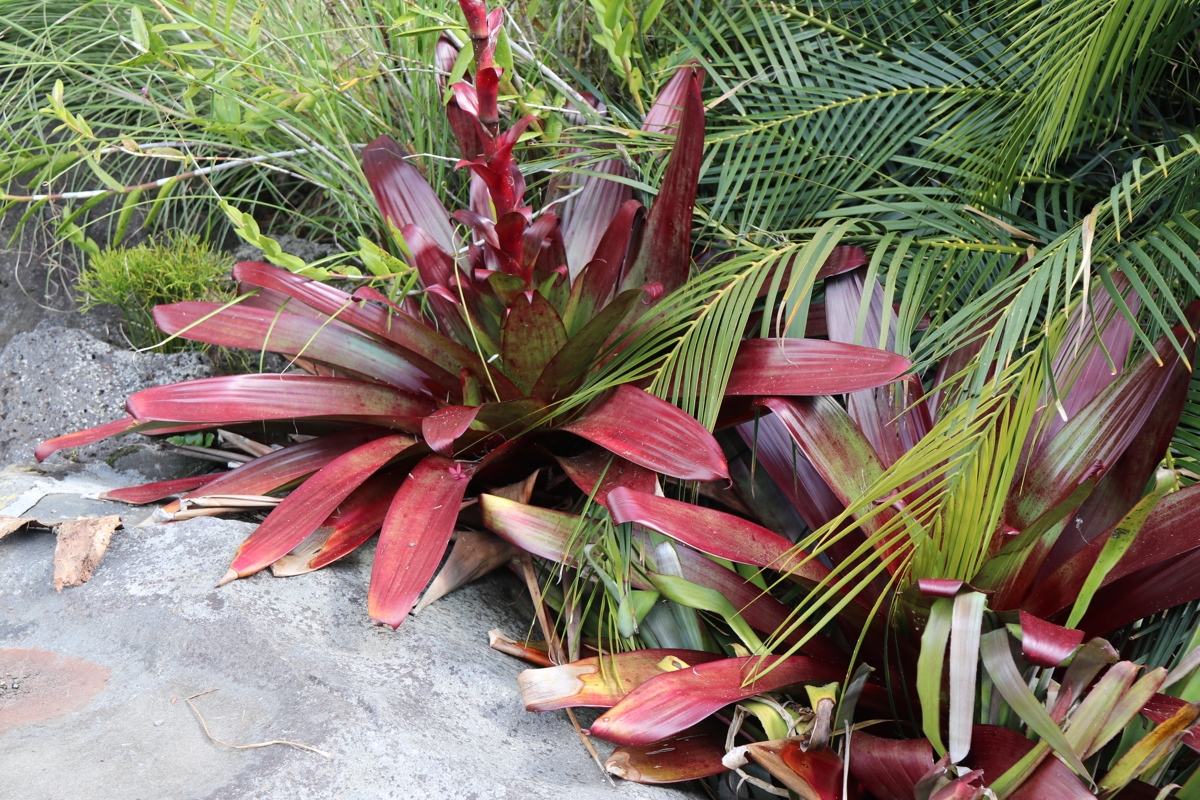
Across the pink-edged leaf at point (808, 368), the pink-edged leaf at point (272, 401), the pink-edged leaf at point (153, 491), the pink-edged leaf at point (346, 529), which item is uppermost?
the pink-edged leaf at point (808, 368)

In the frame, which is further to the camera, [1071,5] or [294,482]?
[294,482]

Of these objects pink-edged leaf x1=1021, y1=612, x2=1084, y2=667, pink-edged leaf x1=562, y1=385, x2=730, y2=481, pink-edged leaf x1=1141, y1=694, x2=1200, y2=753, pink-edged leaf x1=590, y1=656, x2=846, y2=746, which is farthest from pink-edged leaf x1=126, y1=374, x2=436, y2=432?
pink-edged leaf x1=1141, y1=694, x2=1200, y2=753

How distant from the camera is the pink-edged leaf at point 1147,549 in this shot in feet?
3.30

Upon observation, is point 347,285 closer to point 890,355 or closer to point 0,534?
point 0,534

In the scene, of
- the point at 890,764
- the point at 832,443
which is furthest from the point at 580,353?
the point at 890,764

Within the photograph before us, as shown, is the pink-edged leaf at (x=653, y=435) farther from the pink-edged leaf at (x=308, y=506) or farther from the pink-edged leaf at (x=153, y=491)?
the pink-edged leaf at (x=153, y=491)

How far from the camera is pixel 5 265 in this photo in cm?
271

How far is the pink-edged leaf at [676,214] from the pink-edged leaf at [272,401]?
513 mm

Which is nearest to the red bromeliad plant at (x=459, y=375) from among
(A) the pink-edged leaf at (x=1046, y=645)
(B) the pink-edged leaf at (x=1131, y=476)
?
(B) the pink-edged leaf at (x=1131, y=476)

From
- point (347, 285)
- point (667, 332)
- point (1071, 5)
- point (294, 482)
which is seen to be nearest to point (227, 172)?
point (347, 285)

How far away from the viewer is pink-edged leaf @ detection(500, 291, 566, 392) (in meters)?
1.38

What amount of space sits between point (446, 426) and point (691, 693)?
0.58m

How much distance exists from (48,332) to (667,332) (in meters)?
1.57

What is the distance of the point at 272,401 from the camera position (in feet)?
4.97
